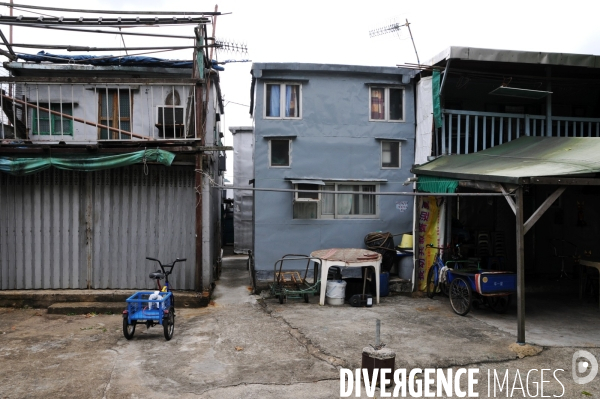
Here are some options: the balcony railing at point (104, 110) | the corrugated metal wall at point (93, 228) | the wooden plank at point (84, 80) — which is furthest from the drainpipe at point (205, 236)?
the wooden plank at point (84, 80)

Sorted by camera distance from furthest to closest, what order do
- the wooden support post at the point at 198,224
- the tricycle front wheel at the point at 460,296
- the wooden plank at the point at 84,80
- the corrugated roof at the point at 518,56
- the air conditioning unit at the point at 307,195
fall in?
the air conditioning unit at the point at 307,195
the corrugated roof at the point at 518,56
the wooden support post at the point at 198,224
the wooden plank at the point at 84,80
the tricycle front wheel at the point at 460,296

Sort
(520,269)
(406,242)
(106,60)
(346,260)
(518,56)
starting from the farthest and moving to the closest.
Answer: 1. (406,242)
2. (106,60)
3. (518,56)
4. (346,260)
5. (520,269)

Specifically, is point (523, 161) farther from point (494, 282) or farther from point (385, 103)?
point (385, 103)

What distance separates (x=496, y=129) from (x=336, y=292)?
725cm

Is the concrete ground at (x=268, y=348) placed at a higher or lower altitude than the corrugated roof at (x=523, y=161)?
lower

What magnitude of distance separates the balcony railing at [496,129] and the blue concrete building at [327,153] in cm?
121

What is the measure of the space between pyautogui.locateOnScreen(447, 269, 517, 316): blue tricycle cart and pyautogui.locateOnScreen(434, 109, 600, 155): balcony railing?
153 inches

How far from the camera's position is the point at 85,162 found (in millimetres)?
10812

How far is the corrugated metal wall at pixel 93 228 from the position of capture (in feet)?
37.3

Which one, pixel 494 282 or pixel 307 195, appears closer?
pixel 494 282

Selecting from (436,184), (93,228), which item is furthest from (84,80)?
(436,184)

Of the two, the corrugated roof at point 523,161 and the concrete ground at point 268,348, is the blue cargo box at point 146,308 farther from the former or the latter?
the corrugated roof at point 523,161

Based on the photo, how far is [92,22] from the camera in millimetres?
10898

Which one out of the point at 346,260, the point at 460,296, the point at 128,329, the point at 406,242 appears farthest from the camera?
the point at 406,242
